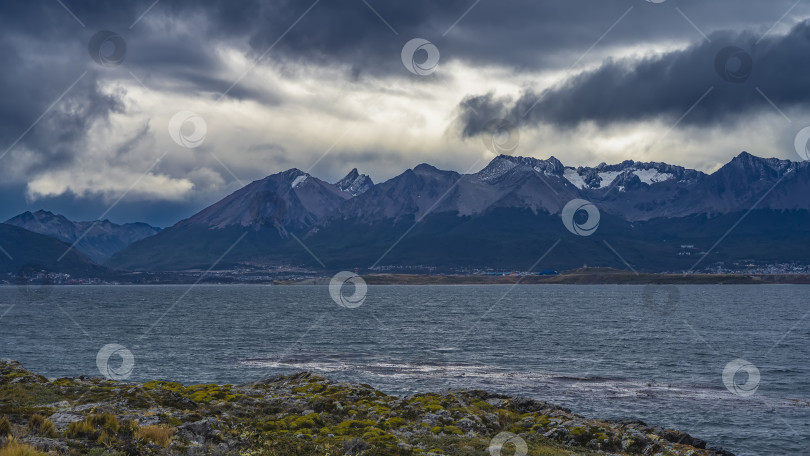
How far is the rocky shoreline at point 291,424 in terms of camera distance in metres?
26.8

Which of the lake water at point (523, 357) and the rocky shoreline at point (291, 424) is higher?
the lake water at point (523, 357)

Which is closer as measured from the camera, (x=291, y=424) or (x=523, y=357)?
(x=291, y=424)

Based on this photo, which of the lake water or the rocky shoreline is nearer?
the rocky shoreline

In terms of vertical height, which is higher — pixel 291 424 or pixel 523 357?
pixel 523 357

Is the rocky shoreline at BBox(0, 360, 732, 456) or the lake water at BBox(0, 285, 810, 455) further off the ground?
the lake water at BBox(0, 285, 810, 455)

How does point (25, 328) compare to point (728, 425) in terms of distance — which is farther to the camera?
point (25, 328)

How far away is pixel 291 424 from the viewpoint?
35.0 m

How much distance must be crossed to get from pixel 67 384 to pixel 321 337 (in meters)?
74.7

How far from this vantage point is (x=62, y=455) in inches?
911

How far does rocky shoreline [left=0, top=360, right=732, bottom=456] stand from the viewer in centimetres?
2678

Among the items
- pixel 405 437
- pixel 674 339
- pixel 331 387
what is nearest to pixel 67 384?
pixel 331 387

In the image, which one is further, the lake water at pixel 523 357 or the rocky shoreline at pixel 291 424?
the lake water at pixel 523 357

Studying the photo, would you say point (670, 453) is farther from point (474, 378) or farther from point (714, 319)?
point (714, 319)

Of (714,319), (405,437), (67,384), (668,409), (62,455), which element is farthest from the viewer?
(714,319)
